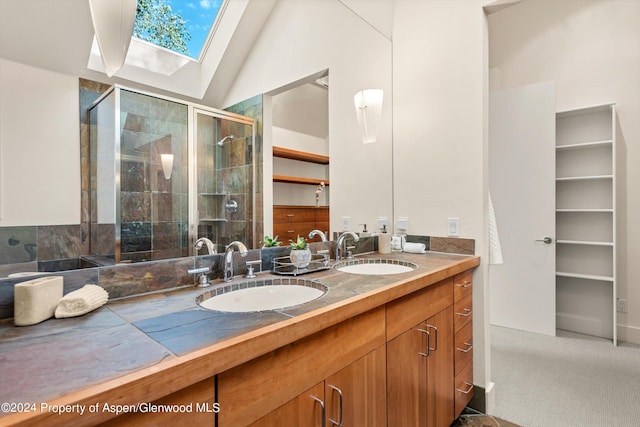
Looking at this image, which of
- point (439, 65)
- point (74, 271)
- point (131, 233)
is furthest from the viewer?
point (439, 65)

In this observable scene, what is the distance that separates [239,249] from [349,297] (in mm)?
534

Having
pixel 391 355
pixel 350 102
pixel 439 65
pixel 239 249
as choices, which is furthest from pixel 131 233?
pixel 439 65

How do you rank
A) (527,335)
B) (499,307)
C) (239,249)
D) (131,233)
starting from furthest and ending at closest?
(499,307) < (527,335) < (239,249) < (131,233)

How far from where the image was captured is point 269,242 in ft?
5.19

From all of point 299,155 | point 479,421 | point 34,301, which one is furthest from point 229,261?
point 479,421

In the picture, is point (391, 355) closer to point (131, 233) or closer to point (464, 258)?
point (464, 258)

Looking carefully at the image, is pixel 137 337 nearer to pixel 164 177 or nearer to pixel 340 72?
pixel 164 177

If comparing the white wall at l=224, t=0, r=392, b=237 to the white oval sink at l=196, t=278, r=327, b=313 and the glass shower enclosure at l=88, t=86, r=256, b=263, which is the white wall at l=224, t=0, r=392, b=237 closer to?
the glass shower enclosure at l=88, t=86, r=256, b=263

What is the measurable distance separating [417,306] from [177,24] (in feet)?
4.97

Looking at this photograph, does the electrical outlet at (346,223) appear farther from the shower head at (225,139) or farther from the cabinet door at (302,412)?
the cabinet door at (302,412)

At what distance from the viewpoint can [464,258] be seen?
189cm

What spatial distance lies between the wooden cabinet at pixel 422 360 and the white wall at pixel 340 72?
781mm

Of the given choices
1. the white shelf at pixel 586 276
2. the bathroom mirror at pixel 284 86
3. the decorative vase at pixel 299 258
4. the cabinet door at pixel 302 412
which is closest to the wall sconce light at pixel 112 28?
the bathroom mirror at pixel 284 86

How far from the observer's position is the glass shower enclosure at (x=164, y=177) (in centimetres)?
105
